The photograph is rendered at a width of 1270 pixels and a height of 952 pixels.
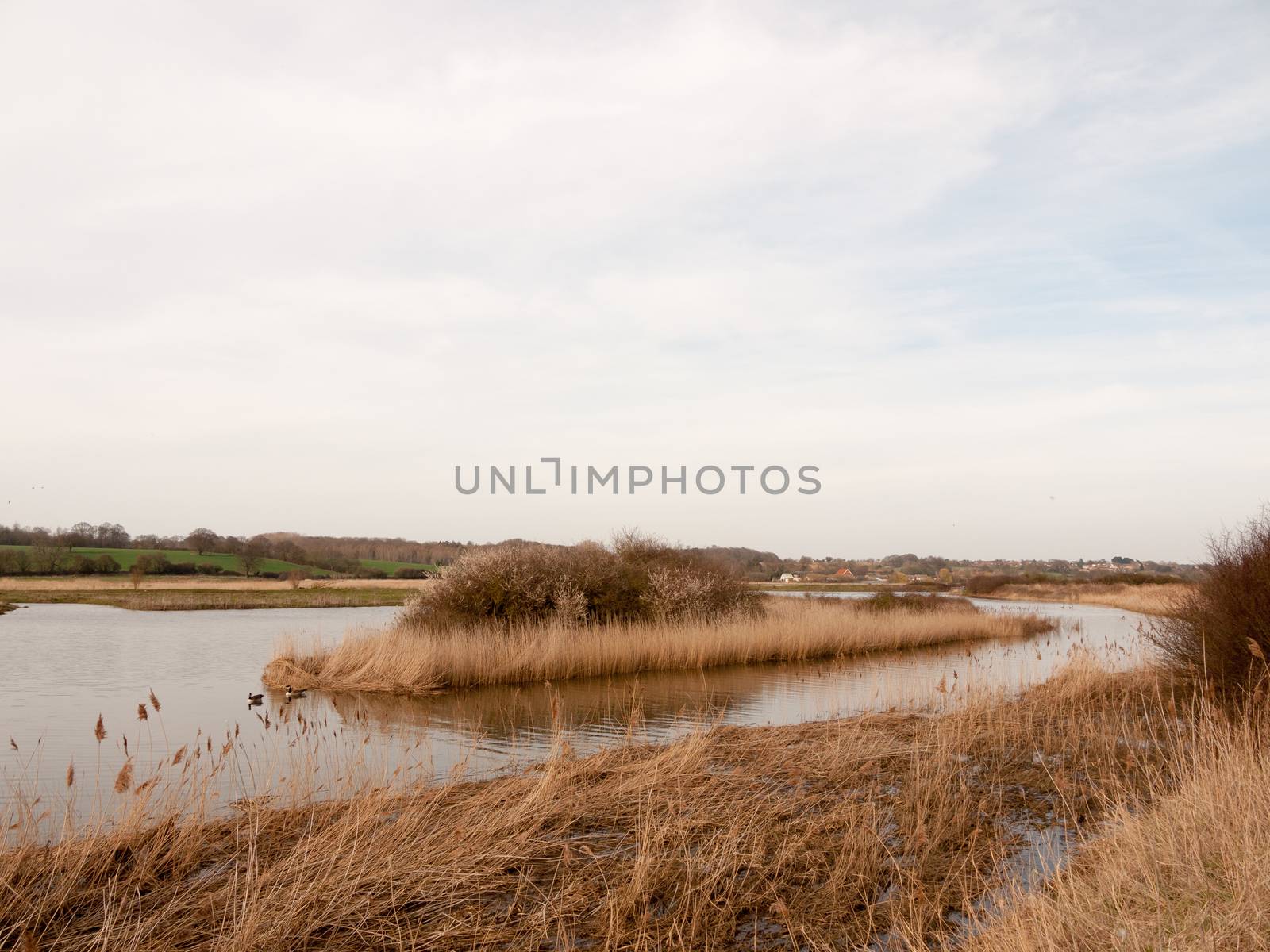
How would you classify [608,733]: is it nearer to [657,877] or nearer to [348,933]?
[657,877]

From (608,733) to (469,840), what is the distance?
19.9ft

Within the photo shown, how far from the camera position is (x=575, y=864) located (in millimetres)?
5910

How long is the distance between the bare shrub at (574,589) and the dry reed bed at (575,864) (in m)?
13.1

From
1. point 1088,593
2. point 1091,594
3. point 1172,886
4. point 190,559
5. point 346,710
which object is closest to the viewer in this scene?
point 1172,886

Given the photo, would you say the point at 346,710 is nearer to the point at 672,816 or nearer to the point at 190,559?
the point at 672,816

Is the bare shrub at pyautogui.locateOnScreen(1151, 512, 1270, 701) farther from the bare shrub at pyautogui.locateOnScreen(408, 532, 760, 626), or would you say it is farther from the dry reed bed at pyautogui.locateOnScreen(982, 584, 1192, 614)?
the dry reed bed at pyautogui.locateOnScreen(982, 584, 1192, 614)

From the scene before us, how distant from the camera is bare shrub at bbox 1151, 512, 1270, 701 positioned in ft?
29.9

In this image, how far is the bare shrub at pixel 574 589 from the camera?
2152cm

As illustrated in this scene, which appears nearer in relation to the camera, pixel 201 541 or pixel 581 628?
pixel 581 628

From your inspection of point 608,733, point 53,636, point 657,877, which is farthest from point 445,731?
point 53,636

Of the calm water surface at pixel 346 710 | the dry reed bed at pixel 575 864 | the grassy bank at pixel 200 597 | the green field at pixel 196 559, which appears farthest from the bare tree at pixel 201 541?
the dry reed bed at pixel 575 864

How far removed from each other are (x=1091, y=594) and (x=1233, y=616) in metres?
55.0

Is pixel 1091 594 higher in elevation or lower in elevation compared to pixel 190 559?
lower

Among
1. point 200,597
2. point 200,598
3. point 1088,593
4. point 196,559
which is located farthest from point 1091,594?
point 196,559
